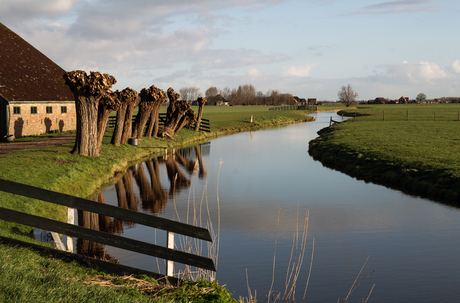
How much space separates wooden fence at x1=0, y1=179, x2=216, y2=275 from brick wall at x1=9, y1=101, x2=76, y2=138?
26390mm

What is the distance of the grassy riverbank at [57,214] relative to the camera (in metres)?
5.23

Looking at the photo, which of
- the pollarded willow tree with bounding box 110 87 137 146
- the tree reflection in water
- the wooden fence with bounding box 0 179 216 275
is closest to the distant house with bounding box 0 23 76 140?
the pollarded willow tree with bounding box 110 87 137 146

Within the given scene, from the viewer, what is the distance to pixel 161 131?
3681 cm

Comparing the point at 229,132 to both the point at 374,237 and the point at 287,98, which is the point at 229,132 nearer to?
the point at 374,237

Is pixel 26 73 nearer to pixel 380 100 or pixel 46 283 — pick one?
pixel 46 283

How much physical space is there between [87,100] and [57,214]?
864 cm

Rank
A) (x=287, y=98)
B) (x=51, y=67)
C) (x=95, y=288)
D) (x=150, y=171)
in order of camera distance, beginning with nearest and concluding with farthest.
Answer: (x=95, y=288) → (x=150, y=171) → (x=51, y=67) → (x=287, y=98)

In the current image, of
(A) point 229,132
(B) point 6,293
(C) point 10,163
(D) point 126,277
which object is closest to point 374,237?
(D) point 126,277

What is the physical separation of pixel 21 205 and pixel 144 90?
64.6 ft

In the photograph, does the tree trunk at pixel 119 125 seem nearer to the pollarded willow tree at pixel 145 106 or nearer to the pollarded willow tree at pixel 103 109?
the pollarded willow tree at pixel 103 109

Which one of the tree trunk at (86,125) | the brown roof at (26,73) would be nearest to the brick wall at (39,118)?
the brown roof at (26,73)

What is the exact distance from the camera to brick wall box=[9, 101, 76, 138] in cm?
3061

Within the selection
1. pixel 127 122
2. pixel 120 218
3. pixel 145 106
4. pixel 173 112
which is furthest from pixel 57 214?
pixel 173 112

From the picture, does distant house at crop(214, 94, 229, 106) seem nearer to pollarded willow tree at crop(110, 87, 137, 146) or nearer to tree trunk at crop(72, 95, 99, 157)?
pollarded willow tree at crop(110, 87, 137, 146)
